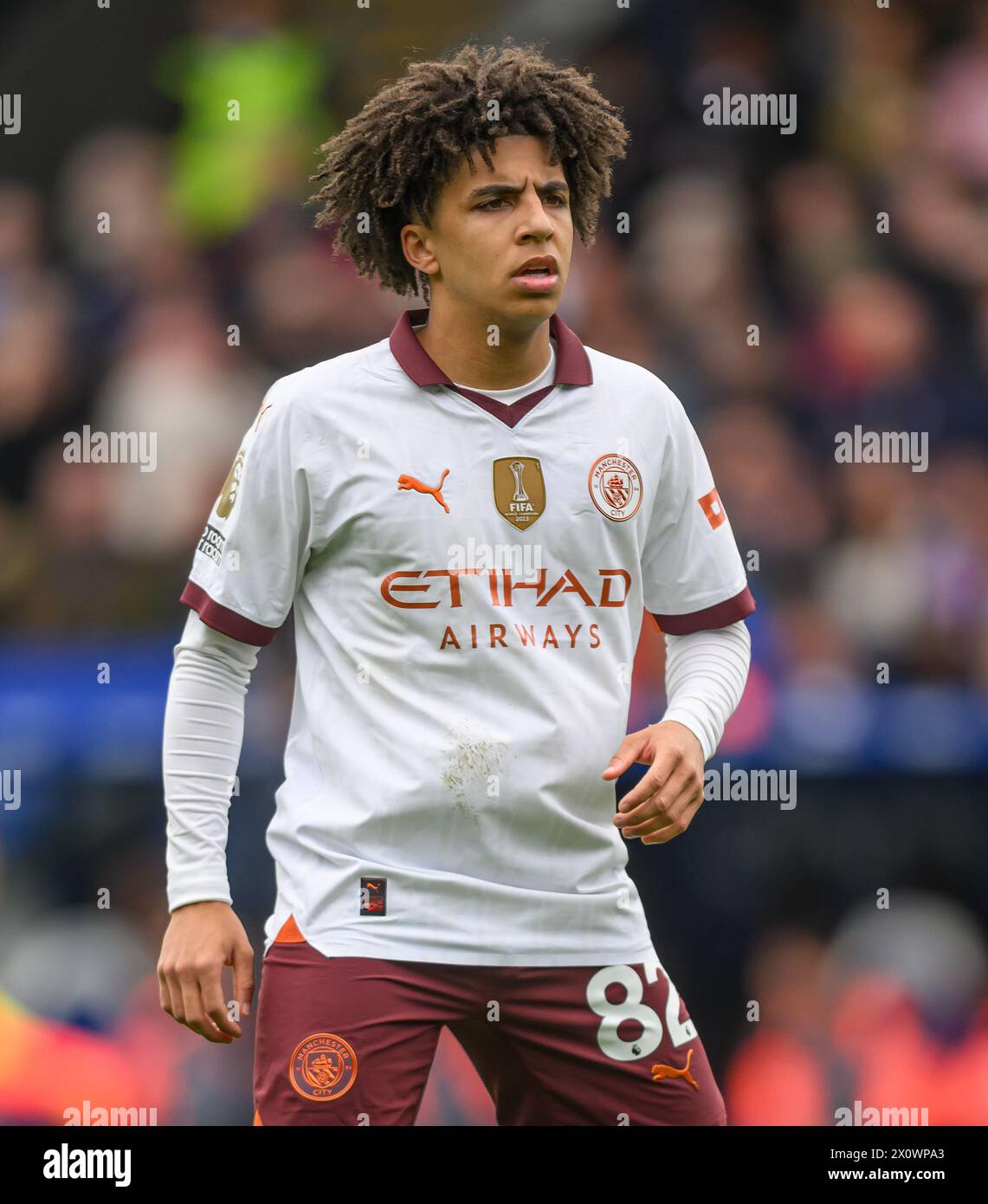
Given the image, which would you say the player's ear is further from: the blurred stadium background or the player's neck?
the blurred stadium background

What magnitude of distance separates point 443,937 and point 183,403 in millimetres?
3098

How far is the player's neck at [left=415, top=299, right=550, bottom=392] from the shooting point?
2.88 m

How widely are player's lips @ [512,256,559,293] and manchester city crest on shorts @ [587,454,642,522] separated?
29cm

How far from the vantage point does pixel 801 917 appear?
486 centimetres

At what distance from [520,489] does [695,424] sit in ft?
9.26

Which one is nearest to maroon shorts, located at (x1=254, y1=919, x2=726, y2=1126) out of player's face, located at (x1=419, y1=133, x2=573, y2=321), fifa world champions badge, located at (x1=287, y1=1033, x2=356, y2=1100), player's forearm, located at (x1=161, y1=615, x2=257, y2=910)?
fifa world champions badge, located at (x1=287, y1=1033, x2=356, y2=1100)

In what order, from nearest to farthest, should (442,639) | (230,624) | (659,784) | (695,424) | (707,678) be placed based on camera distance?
(659,784) → (442,639) → (230,624) → (707,678) → (695,424)

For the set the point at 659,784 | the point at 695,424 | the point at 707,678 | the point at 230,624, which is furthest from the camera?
the point at 695,424

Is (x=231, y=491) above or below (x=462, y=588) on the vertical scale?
above

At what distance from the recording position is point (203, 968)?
267 cm

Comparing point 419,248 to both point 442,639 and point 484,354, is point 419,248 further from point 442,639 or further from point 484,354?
point 442,639

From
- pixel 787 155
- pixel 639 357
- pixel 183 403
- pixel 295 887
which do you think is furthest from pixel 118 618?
pixel 787 155

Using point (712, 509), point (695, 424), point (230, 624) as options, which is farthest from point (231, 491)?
point (695, 424)
